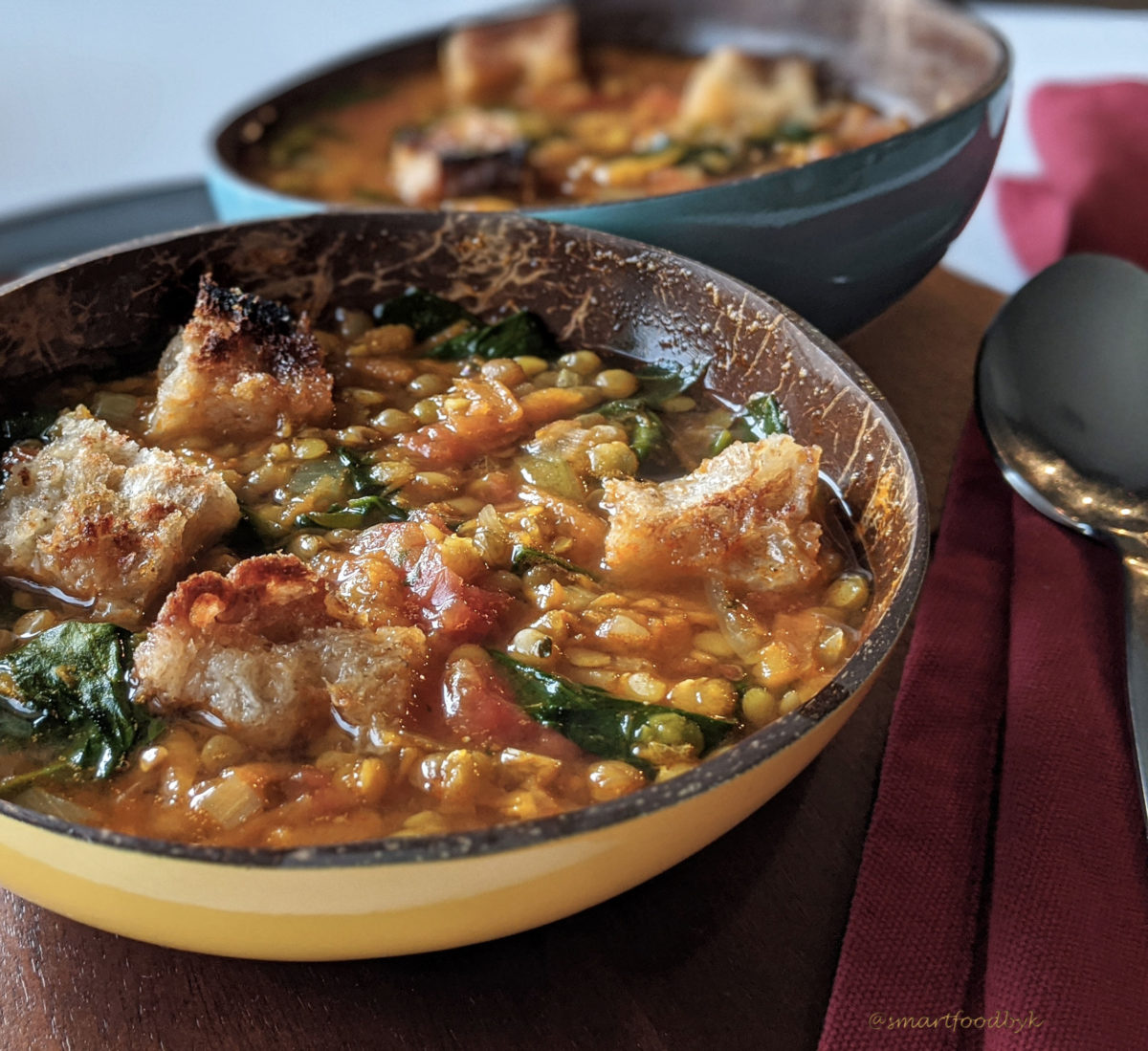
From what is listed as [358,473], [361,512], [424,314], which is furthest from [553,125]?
[361,512]

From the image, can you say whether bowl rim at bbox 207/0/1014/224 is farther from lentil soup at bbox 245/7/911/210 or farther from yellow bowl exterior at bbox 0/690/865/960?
yellow bowl exterior at bbox 0/690/865/960

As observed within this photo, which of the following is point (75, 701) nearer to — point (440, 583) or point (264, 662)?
point (264, 662)

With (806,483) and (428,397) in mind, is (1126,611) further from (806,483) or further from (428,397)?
(428,397)

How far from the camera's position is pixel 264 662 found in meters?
1.83

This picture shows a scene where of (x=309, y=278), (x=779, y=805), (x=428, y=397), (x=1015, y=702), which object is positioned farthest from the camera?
(x=309, y=278)

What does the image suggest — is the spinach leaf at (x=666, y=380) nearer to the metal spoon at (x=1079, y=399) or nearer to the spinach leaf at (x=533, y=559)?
the spinach leaf at (x=533, y=559)

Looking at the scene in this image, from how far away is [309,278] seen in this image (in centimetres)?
282

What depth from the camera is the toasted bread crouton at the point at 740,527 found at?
2092 millimetres

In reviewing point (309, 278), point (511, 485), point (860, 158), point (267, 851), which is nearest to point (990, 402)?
point (860, 158)

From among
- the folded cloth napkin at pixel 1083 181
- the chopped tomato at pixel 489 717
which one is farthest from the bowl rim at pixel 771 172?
the chopped tomato at pixel 489 717

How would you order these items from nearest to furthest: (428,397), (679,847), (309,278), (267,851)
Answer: (267,851)
(679,847)
(428,397)
(309,278)

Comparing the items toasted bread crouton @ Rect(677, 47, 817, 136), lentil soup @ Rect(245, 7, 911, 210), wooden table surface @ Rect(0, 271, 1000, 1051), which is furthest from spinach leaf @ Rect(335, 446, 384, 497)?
toasted bread crouton @ Rect(677, 47, 817, 136)

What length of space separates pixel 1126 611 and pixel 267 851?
178 centimetres

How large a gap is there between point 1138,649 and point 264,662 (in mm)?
1604
